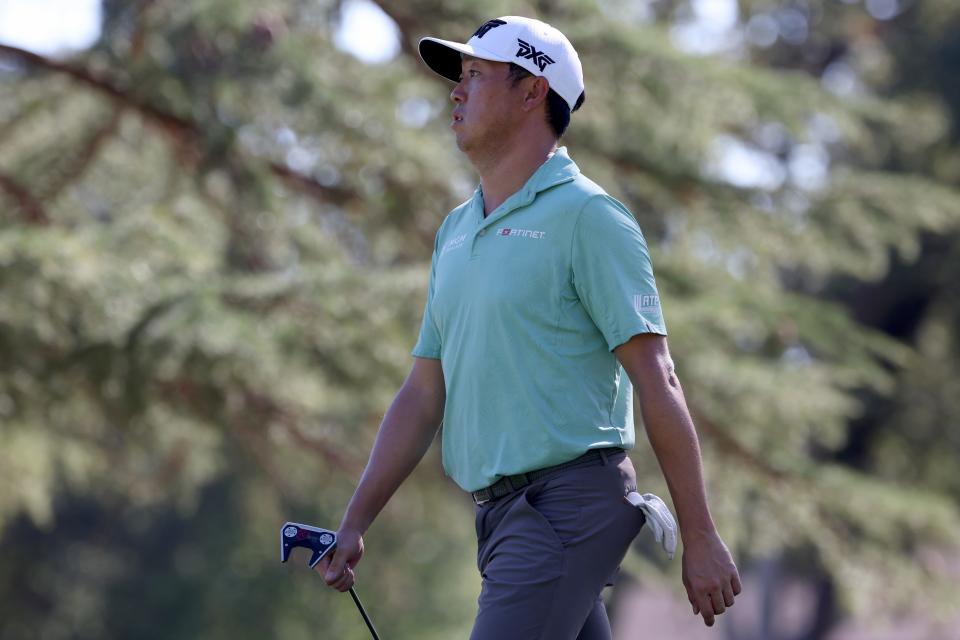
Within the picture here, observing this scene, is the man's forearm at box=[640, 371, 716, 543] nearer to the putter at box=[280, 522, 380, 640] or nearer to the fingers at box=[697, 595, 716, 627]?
the fingers at box=[697, 595, 716, 627]

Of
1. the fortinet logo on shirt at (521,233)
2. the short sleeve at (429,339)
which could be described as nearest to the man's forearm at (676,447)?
the fortinet logo on shirt at (521,233)

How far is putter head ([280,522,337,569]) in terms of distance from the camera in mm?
3209

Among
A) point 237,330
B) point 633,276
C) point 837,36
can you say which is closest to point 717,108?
point 237,330

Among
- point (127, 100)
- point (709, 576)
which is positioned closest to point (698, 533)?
point (709, 576)

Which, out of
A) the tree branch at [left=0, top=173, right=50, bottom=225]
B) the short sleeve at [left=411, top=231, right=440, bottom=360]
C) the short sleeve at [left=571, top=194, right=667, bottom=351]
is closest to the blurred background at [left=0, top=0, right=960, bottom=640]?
the tree branch at [left=0, top=173, right=50, bottom=225]

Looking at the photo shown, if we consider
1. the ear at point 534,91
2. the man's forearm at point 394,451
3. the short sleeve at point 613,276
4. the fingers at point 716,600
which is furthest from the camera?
the man's forearm at point 394,451

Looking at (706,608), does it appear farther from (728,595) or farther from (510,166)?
(510,166)

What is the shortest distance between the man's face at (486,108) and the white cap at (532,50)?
0.11 feet

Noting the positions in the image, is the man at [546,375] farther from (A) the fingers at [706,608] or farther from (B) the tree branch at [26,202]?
(B) the tree branch at [26,202]

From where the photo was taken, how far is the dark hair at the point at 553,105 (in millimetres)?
3215

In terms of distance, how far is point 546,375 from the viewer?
3.01 metres

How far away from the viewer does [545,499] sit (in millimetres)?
2984

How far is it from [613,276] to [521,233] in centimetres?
23

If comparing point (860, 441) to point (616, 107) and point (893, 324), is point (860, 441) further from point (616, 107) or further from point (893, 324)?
point (616, 107)
